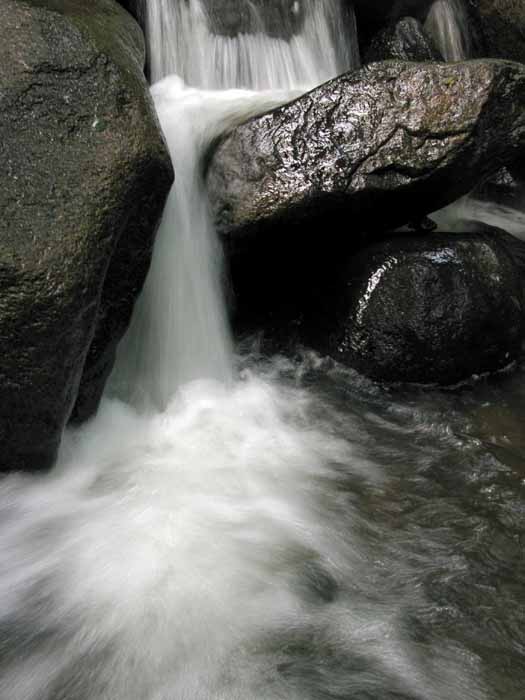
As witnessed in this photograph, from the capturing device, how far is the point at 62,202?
316cm

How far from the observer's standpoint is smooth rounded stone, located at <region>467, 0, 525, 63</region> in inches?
299

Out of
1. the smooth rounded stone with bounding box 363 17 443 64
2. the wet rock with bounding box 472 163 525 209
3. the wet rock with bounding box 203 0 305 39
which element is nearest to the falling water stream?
the wet rock with bounding box 203 0 305 39

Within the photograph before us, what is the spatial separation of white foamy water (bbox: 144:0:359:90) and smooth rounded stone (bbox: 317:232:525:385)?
2.34 meters

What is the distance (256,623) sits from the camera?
2.66 meters

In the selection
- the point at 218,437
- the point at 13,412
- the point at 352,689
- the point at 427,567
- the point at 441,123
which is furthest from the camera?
the point at 441,123

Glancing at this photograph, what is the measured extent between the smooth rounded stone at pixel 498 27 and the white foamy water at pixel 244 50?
1.82m

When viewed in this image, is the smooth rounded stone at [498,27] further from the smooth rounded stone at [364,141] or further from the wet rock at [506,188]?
the smooth rounded stone at [364,141]

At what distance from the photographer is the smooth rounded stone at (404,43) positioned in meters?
7.02

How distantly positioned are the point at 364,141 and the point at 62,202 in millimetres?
2155

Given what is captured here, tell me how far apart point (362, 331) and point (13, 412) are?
2.46 metres

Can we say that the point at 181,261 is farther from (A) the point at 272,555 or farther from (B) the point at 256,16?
(B) the point at 256,16

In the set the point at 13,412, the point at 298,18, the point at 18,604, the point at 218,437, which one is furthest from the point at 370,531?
the point at 298,18

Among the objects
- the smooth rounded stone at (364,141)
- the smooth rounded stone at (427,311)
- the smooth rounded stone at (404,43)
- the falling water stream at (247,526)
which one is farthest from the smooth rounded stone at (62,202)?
the smooth rounded stone at (404,43)

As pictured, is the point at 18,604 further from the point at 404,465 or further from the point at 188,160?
the point at 188,160
